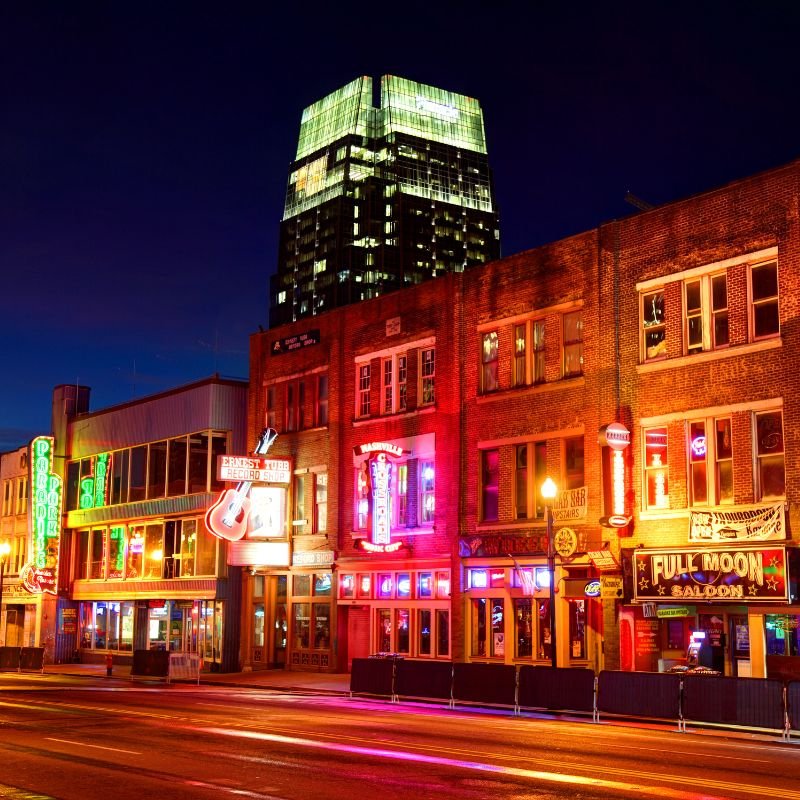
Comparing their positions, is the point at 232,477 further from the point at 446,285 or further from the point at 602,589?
the point at 602,589

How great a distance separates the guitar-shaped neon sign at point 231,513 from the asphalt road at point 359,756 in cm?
1436

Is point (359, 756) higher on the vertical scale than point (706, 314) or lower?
lower

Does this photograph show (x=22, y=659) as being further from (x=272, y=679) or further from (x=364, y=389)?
(x=364, y=389)

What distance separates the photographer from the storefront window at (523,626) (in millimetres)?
33531

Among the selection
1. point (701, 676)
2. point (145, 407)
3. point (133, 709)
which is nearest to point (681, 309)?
point (701, 676)

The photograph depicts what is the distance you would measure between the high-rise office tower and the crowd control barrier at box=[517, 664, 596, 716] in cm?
15897

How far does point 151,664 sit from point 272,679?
4.49 metres

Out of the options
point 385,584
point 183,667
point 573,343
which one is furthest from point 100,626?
point 573,343

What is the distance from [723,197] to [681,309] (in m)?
3.01

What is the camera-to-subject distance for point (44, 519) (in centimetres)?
5497

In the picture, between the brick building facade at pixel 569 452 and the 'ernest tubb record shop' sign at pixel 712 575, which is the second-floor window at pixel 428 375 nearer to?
the brick building facade at pixel 569 452

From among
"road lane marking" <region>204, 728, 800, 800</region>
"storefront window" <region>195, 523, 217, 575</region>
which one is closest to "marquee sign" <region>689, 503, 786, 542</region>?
"road lane marking" <region>204, 728, 800, 800</region>

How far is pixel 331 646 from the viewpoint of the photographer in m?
39.9

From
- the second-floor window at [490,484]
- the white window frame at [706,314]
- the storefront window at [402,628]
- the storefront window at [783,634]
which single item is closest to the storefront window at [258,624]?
the storefront window at [402,628]
